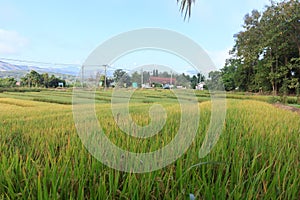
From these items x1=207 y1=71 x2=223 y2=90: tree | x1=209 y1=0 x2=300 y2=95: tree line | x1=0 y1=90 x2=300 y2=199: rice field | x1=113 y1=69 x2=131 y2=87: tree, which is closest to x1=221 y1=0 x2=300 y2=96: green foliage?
x1=209 y1=0 x2=300 y2=95: tree line

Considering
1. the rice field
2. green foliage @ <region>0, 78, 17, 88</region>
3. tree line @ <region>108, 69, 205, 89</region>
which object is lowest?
the rice field

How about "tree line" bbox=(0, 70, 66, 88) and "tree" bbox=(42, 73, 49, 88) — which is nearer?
"tree line" bbox=(0, 70, 66, 88)

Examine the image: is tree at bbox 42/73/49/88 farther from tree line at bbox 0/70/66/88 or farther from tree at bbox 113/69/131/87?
tree at bbox 113/69/131/87

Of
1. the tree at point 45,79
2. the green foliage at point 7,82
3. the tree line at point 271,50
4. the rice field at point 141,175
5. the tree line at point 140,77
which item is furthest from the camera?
the tree line at point 271,50

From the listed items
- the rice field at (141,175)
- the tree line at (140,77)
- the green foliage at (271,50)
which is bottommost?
the rice field at (141,175)

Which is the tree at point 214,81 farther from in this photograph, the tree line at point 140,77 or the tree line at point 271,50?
the tree line at point 271,50

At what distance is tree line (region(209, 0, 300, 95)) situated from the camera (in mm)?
7969

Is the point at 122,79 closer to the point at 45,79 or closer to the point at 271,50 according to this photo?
the point at 45,79

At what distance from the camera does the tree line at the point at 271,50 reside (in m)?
A: 7.97

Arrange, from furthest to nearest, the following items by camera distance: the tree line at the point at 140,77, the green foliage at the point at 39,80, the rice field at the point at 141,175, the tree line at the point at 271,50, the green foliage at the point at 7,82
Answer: the tree line at the point at 271,50, the green foliage at the point at 39,80, the green foliage at the point at 7,82, the tree line at the point at 140,77, the rice field at the point at 141,175

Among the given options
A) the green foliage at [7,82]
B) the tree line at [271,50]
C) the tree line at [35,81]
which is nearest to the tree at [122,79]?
the tree line at [35,81]

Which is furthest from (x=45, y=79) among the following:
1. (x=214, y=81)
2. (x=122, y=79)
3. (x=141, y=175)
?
(x=141, y=175)

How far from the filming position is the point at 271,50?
8984mm

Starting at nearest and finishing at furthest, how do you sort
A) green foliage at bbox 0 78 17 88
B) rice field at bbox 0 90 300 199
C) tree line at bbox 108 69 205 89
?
rice field at bbox 0 90 300 199, tree line at bbox 108 69 205 89, green foliage at bbox 0 78 17 88
